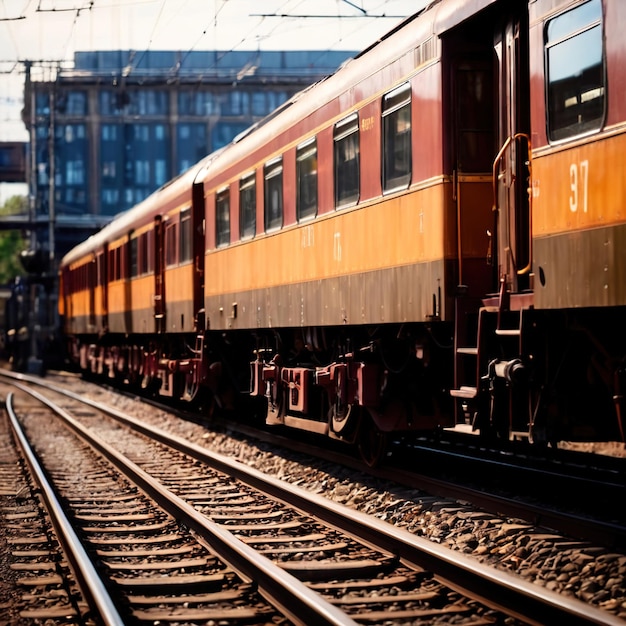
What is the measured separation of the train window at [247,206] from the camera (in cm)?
1473

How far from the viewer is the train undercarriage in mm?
8148

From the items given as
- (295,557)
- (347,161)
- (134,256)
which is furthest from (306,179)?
(134,256)

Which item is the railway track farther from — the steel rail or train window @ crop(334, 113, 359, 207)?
train window @ crop(334, 113, 359, 207)

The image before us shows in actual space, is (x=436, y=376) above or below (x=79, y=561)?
above

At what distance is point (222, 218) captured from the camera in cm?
1644

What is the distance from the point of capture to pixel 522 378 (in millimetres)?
8125

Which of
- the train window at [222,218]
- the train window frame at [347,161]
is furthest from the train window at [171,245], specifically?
the train window frame at [347,161]

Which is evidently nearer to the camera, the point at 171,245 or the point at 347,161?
the point at 347,161

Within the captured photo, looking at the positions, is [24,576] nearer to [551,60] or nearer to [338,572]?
[338,572]

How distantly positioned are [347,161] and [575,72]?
4023mm

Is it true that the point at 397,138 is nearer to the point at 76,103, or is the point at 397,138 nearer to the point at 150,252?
the point at 150,252

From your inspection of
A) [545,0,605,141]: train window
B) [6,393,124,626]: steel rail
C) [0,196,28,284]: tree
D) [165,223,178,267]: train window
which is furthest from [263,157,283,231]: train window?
[0,196,28,284]: tree

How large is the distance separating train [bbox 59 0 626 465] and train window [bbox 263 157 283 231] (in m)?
0.04

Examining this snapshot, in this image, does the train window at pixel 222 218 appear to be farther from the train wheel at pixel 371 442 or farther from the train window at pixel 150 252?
the train window at pixel 150 252
